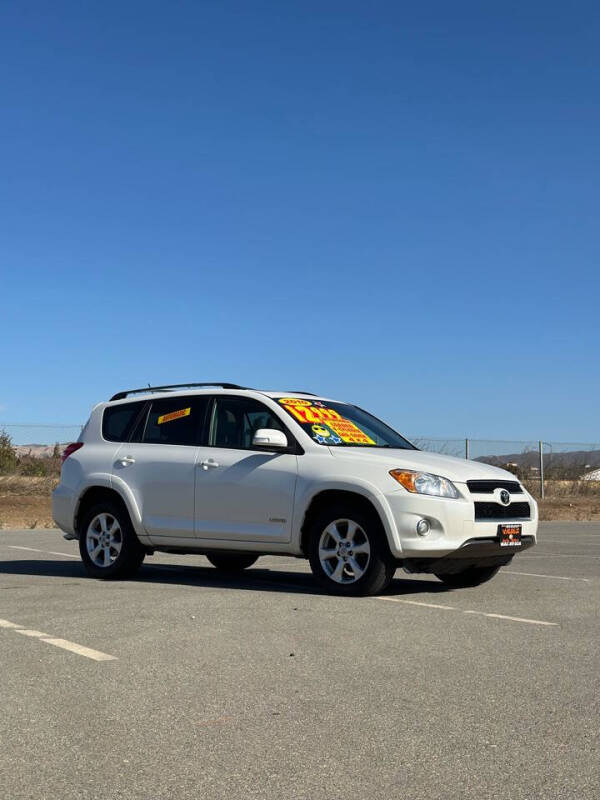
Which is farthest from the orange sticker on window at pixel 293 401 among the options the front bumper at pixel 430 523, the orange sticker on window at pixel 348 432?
the front bumper at pixel 430 523

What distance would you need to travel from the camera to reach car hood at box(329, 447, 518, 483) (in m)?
9.62

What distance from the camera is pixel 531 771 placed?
14.3 feet

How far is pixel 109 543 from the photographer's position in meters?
11.3

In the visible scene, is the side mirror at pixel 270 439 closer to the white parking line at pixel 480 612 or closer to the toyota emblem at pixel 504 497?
the white parking line at pixel 480 612

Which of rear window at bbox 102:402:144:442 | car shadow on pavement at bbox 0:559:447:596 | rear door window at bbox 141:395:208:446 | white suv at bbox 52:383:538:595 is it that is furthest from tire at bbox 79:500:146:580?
rear door window at bbox 141:395:208:446

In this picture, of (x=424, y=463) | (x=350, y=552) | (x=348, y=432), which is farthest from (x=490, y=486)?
(x=348, y=432)

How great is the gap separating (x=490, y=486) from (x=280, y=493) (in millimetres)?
1877

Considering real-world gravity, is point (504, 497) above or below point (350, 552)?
above

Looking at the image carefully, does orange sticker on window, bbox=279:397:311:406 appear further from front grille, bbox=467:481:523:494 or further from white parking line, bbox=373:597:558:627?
white parking line, bbox=373:597:558:627

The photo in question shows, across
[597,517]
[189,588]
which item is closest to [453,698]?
[189,588]

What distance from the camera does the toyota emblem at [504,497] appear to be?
986 cm

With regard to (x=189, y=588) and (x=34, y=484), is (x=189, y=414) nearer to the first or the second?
(x=189, y=588)

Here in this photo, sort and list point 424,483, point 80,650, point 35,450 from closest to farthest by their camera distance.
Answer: point 80,650 < point 424,483 < point 35,450

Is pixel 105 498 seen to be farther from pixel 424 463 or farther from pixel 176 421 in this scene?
pixel 424 463
